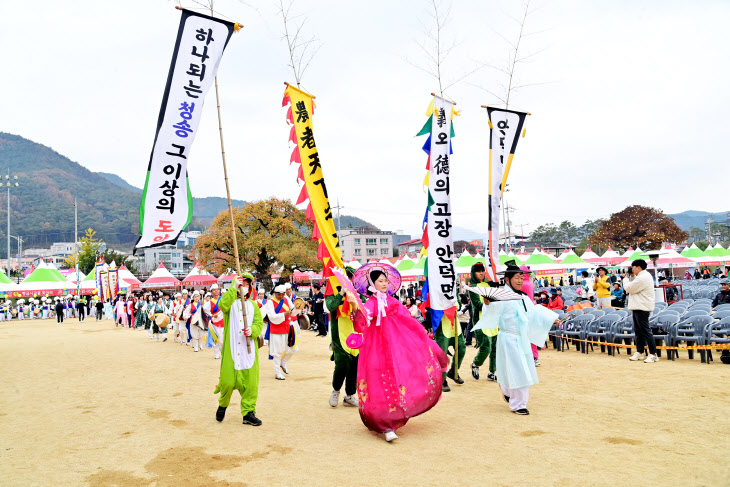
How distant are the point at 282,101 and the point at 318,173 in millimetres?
1210

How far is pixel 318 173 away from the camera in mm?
7398

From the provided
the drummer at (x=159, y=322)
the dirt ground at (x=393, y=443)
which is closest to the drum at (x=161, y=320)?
the drummer at (x=159, y=322)

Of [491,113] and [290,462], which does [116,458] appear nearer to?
[290,462]

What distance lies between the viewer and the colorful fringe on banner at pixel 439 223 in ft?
25.5

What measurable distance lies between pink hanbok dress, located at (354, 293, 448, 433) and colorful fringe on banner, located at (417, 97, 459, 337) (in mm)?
2149

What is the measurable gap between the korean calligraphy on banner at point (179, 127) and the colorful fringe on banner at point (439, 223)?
11.7ft

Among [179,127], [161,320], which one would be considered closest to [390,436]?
[179,127]

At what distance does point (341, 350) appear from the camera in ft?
21.9

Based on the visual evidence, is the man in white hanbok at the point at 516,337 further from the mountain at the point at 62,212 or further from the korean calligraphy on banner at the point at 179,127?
the mountain at the point at 62,212

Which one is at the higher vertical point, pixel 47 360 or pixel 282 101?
pixel 282 101

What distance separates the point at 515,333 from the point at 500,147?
3.69 meters

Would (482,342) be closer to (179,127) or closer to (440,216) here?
(440,216)

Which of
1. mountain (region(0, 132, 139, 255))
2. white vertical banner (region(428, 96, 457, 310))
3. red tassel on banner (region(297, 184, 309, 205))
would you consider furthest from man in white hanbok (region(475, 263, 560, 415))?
mountain (region(0, 132, 139, 255))

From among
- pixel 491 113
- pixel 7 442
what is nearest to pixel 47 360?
pixel 7 442
